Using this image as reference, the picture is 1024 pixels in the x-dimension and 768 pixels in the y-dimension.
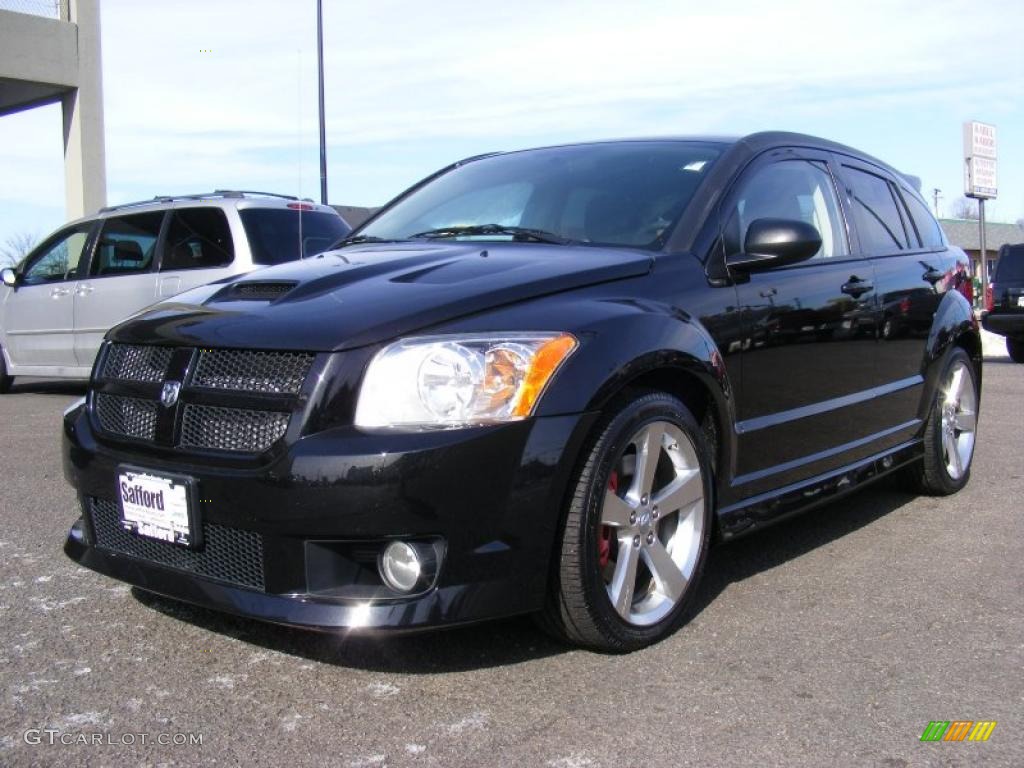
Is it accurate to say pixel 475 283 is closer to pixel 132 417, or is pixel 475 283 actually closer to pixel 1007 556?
pixel 132 417

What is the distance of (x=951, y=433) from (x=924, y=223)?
1.07 meters

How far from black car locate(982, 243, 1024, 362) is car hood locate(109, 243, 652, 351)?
12.9m

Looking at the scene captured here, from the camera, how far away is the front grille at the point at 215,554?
2768 millimetres

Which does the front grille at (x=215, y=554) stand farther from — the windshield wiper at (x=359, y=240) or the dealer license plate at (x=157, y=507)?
the windshield wiper at (x=359, y=240)

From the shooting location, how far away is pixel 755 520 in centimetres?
363

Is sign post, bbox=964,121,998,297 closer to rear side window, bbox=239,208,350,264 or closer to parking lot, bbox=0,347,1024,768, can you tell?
rear side window, bbox=239,208,350,264

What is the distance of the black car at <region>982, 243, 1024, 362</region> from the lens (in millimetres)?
14617

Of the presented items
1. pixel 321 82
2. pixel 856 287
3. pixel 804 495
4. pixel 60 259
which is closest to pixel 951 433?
pixel 856 287

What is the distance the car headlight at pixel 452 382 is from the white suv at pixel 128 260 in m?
5.21

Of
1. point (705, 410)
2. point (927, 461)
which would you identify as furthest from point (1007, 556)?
point (705, 410)

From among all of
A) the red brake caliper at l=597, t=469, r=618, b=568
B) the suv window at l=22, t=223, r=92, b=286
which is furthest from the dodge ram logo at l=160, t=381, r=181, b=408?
the suv window at l=22, t=223, r=92, b=286

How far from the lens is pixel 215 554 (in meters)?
2.84

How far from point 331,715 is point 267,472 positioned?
2.05ft

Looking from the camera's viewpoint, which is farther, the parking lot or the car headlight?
the car headlight
